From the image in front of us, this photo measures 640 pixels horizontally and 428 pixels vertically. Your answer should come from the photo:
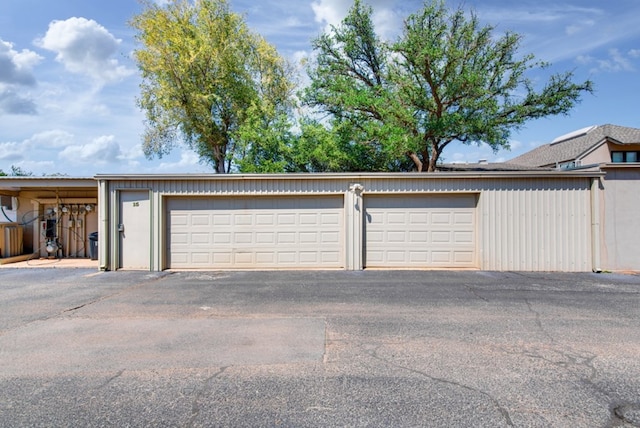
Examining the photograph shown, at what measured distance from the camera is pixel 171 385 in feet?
11.4

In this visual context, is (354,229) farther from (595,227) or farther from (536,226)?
(595,227)

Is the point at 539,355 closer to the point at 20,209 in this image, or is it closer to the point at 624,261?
the point at 624,261

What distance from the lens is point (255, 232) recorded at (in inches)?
429

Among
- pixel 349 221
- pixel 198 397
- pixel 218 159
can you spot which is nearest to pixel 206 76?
pixel 218 159

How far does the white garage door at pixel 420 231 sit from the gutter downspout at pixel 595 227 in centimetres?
295

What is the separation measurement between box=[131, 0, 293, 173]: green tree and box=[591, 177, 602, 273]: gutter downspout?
600 inches

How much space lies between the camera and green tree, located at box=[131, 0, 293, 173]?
21.7 m

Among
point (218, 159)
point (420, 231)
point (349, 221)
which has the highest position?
point (218, 159)

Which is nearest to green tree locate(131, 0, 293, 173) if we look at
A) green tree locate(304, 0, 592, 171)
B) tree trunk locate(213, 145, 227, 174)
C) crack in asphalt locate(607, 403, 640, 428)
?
tree trunk locate(213, 145, 227, 174)

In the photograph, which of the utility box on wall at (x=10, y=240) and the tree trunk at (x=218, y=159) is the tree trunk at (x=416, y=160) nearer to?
the tree trunk at (x=218, y=159)

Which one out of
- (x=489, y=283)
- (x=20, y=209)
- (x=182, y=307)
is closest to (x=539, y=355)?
(x=489, y=283)

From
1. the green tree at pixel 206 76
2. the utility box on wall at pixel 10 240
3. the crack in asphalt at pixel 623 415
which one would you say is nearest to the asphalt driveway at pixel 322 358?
the crack in asphalt at pixel 623 415

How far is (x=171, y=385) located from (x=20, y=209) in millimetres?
14058

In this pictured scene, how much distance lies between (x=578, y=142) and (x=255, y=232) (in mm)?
22908
